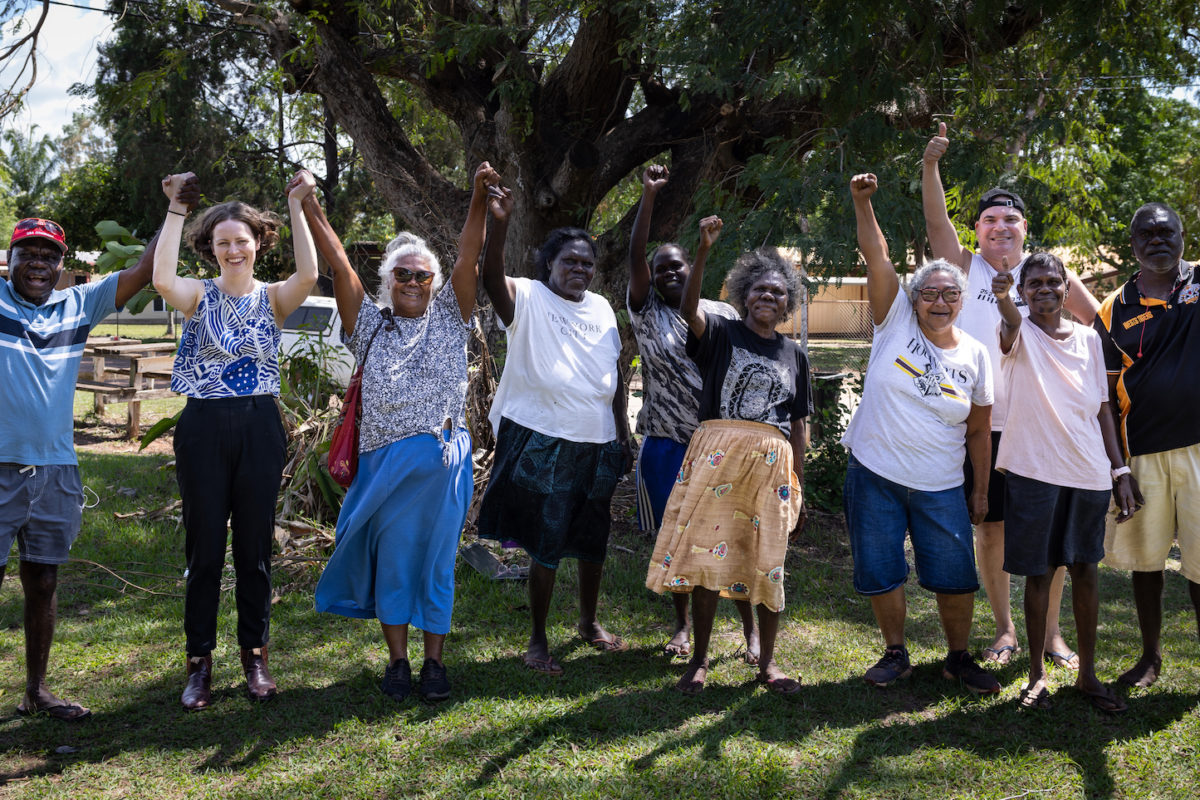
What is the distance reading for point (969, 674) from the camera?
163 inches

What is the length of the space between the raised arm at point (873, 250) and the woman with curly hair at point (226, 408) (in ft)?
7.37

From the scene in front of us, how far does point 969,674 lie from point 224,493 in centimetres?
325

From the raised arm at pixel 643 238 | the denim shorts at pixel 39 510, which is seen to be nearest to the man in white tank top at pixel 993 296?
the raised arm at pixel 643 238

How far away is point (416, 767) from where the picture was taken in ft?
11.1

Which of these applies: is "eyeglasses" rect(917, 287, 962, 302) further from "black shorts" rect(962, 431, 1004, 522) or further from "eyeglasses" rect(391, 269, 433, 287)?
"eyeglasses" rect(391, 269, 433, 287)

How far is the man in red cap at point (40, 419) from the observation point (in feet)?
11.6

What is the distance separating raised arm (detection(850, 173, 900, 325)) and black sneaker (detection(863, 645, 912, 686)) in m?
1.51

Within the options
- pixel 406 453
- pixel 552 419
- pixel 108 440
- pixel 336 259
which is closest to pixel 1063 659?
pixel 552 419

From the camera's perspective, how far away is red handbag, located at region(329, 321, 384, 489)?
3926mm

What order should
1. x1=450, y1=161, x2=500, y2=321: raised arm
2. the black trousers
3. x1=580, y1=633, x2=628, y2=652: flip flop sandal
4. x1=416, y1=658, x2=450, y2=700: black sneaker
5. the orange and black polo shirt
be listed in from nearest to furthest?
the black trousers → x1=450, y1=161, x2=500, y2=321: raised arm → x1=416, y1=658, x2=450, y2=700: black sneaker → the orange and black polo shirt → x1=580, y1=633, x2=628, y2=652: flip flop sandal

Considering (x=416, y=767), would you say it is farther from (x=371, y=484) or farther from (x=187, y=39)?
(x=187, y=39)

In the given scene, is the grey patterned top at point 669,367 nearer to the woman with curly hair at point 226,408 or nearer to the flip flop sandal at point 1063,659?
the woman with curly hair at point 226,408

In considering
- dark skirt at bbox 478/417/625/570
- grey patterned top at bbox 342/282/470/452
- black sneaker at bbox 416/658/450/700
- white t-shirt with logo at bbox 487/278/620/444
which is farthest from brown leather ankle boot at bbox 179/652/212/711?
white t-shirt with logo at bbox 487/278/620/444

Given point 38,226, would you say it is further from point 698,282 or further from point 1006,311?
point 1006,311
